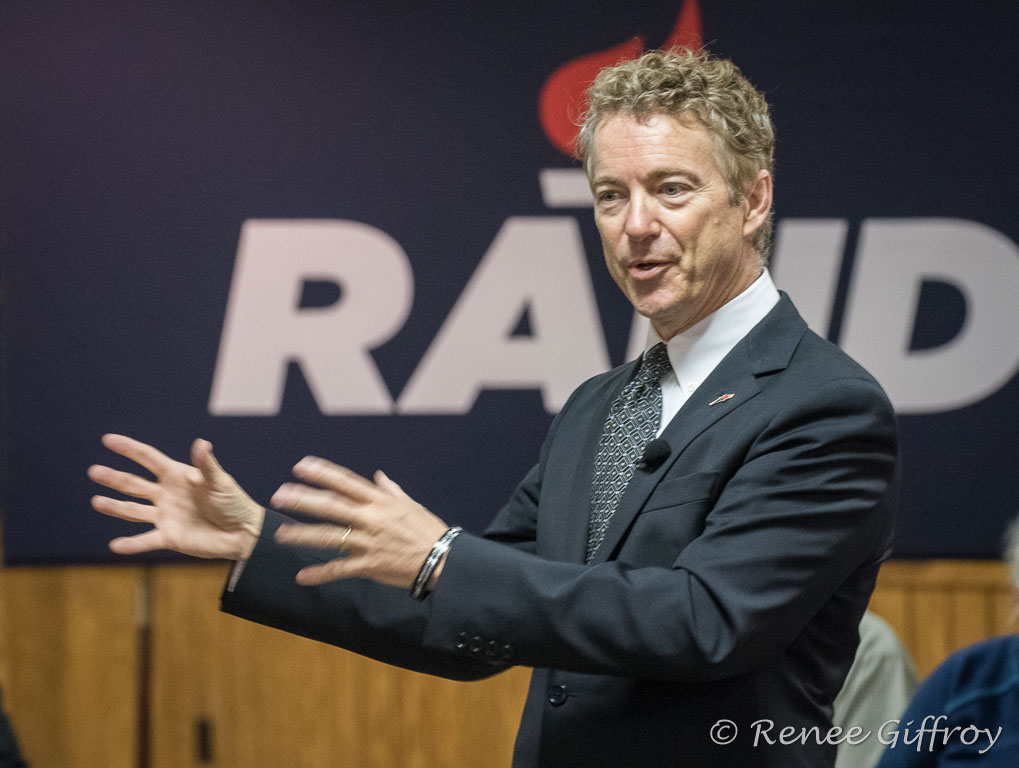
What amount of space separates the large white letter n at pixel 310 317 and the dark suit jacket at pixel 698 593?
167 centimetres

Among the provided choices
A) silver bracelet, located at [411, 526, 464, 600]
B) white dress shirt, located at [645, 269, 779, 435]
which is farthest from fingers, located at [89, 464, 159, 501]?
white dress shirt, located at [645, 269, 779, 435]

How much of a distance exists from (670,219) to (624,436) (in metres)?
0.29

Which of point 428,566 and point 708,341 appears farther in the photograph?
point 708,341

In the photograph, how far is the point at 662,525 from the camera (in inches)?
49.9

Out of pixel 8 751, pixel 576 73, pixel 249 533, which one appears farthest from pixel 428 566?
pixel 576 73

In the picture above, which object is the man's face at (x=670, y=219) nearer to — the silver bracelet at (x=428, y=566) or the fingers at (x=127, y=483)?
the silver bracelet at (x=428, y=566)

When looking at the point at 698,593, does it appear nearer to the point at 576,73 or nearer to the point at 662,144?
the point at 662,144

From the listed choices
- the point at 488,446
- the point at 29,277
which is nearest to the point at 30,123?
the point at 29,277

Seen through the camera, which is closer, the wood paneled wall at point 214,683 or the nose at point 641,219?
the nose at point 641,219

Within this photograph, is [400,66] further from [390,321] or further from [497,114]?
[390,321]

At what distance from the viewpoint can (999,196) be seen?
2.98m

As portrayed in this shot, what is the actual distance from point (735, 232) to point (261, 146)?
6.13ft

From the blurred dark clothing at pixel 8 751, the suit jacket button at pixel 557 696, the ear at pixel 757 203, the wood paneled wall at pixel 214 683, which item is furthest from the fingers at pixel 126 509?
the wood paneled wall at pixel 214 683

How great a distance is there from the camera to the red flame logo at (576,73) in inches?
117
